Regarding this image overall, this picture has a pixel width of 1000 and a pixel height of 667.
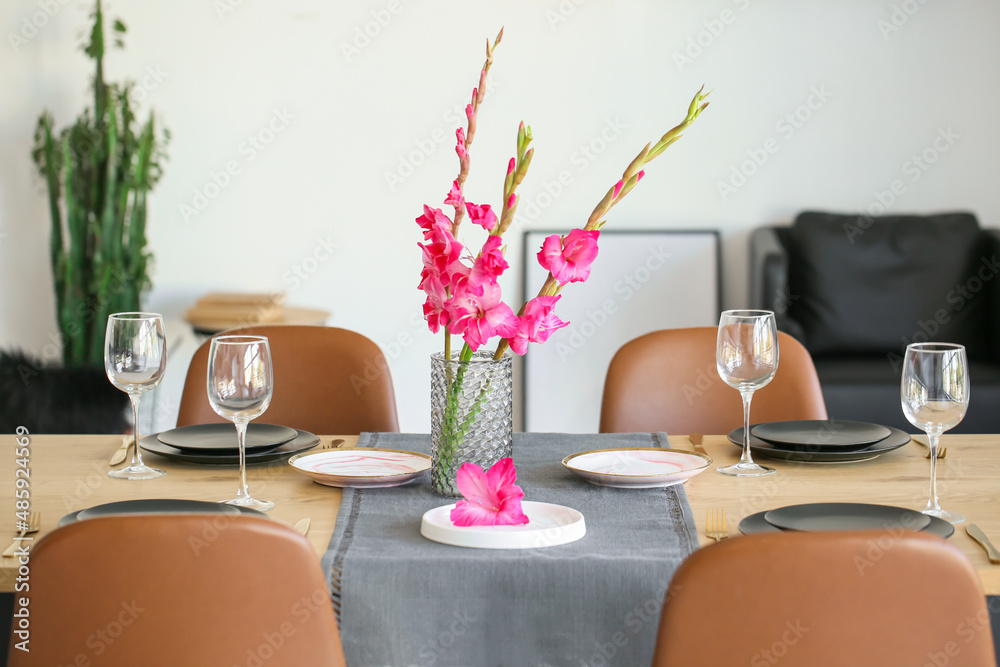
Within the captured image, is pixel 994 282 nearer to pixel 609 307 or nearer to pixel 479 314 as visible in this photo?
pixel 609 307

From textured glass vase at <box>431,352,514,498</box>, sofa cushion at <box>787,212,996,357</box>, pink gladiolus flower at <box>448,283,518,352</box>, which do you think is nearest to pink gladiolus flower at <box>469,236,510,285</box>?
pink gladiolus flower at <box>448,283,518,352</box>

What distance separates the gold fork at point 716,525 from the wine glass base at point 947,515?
0.23 m

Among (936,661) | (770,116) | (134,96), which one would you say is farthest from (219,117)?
(936,661)

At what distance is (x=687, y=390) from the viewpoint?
6.14 ft

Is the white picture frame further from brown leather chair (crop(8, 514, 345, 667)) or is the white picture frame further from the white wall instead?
brown leather chair (crop(8, 514, 345, 667))

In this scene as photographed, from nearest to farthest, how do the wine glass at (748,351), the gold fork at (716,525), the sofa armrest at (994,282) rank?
the gold fork at (716,525), the wine glass at (748,351), the sofa armrest at (994,282)

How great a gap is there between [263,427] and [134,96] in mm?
2300

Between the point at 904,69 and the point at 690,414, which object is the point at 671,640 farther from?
the point at 904,69

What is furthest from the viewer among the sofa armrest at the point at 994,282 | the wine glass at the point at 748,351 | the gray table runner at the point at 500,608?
the sofa armrest at the point at 994,282

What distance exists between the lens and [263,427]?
1.62 metres

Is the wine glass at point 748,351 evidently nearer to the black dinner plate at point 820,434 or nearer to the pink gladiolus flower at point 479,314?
the black dinner plate at point 820,434

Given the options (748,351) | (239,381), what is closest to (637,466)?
(748,351)

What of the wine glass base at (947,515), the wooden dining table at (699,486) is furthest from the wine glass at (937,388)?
the wooden dining table at (699,486)

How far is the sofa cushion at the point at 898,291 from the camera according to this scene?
3.32 m
